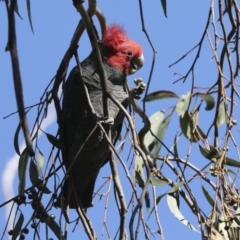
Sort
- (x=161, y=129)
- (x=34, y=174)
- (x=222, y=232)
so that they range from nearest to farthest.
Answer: (x=222, y=232) → (x=34, y=174) → (x=161, y=129)

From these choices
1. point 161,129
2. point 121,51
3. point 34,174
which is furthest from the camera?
point 121,51

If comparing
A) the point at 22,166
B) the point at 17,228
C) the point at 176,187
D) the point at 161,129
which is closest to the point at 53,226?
the point at 17,228

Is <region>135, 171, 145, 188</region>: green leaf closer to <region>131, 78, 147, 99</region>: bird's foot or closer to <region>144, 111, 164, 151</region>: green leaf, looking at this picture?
<region>144, 111, 164, 151</region>: green leaf

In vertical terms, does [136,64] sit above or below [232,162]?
above

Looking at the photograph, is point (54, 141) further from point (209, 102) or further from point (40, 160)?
point (209, 102)

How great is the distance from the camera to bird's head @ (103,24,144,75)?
259 cm

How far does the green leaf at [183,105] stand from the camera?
1.73 meters

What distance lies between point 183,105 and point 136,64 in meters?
0.99

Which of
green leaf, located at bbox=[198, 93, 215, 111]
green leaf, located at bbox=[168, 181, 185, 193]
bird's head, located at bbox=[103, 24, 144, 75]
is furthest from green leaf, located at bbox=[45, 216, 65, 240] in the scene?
bird's head, located at bbox=[103, 24, 144, 75]

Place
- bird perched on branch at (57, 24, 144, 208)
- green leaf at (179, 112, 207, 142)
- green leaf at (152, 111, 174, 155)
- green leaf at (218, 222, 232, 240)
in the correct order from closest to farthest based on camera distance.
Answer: green leaf at (218, 222, 232, 240) < green leaf at (179, 112, 207, 142) < green leaf at (152, 111, 174, 155) < bird perched on branch at (57, 24, 144, 208)

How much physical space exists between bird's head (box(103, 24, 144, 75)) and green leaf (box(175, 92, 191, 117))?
0.80 meters

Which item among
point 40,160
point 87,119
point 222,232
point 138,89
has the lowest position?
point 222,232

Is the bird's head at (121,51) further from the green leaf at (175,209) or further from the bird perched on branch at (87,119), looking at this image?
the green leaf at (175,209)

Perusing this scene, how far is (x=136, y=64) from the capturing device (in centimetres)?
270
